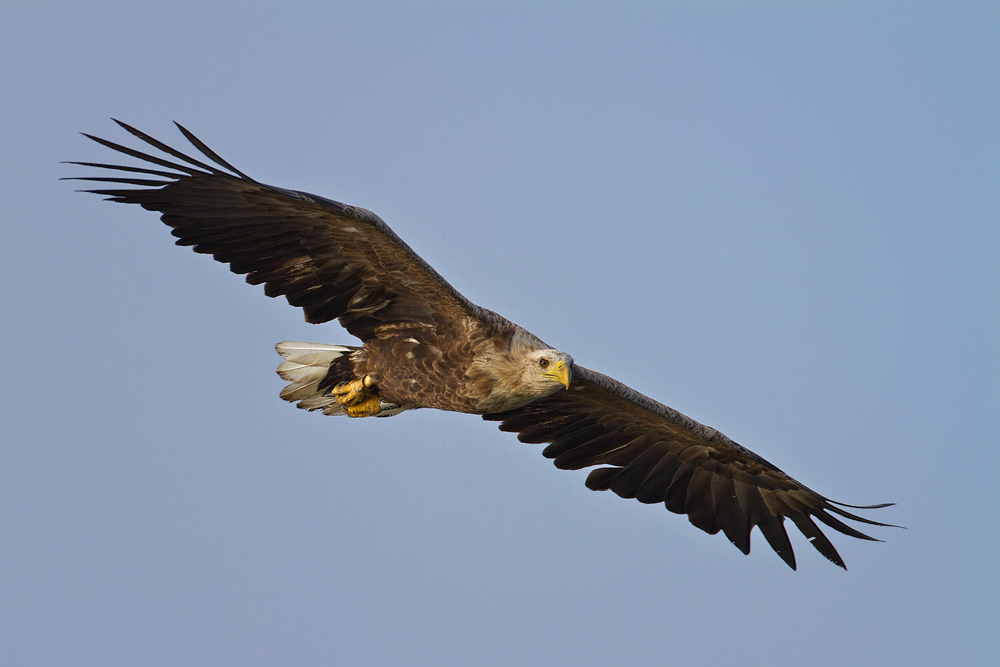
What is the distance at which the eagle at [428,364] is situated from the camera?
8.30m

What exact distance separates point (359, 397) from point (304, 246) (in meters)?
1.42

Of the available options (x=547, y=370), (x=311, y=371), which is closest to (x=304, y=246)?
(x=311, y=371)

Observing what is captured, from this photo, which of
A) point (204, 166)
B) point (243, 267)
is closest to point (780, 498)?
point (243, 267)

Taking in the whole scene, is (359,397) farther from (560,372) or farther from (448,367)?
(560,372)

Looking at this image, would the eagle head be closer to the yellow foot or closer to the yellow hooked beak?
the yellow hooked beak

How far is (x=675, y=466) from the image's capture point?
34.6ft

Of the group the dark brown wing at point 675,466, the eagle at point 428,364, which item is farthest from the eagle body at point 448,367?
the dark brown wing at point 675,466

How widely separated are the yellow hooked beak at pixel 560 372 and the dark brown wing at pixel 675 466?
1.63 meters

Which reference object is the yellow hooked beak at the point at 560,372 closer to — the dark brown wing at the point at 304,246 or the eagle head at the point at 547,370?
the eagle head at the point at 547,370

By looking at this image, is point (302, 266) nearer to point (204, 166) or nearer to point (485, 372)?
point (204, 166)

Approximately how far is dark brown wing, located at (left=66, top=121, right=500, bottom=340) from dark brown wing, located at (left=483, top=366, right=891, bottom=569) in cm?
175

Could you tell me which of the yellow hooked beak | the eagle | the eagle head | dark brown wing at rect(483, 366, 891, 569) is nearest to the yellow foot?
the eagle

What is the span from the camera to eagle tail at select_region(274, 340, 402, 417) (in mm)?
9383

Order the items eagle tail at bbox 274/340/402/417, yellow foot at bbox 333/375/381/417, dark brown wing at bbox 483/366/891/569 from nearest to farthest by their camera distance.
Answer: yellow foot at bbox 333/375/381/417 → eagle tail at bbox 274/340/402/417 → dark brown wing at bbox 483/366/891/569
